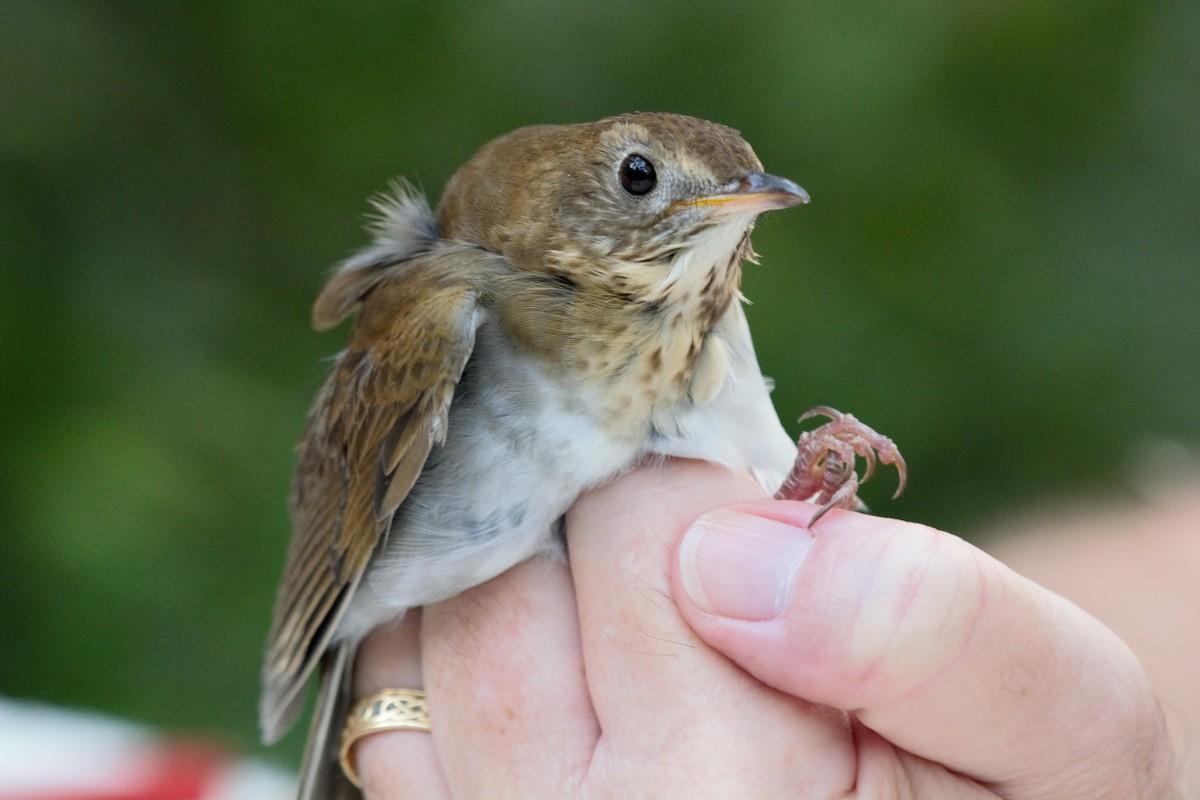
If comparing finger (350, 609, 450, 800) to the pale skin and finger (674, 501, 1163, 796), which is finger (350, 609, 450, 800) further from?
finger (674, 501, 1163, 796)

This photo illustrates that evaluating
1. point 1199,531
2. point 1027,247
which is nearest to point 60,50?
point 1027,247

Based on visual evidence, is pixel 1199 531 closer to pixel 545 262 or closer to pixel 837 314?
pixel 837 314

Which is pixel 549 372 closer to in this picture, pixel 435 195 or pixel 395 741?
pixel 395 741

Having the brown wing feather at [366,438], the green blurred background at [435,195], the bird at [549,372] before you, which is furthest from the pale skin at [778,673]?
the green blurred background at [435,195]

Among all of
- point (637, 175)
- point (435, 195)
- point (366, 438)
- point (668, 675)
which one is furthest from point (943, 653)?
point (435, 195)

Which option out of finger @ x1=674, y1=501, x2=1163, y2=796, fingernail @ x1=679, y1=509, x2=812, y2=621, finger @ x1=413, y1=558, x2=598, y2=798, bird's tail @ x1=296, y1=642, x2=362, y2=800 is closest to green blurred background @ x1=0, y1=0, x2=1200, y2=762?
bird's tail @ x1=296, y1=642, x2=362, y2=800

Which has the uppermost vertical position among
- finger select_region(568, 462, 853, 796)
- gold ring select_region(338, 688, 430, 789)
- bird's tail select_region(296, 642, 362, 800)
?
finger select_region(568, 462, 853, 796)
